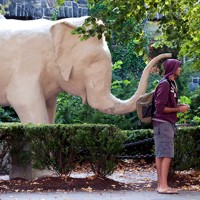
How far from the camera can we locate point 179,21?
8.14m

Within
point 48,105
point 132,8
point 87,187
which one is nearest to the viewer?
point 132,8

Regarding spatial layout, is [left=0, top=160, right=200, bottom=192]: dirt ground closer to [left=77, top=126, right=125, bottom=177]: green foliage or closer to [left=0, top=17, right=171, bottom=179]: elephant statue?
[left=77, top=126, right=125, bottom=177]: green foliage

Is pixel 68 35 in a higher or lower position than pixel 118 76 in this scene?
higher

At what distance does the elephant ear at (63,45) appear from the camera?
10.2 meters

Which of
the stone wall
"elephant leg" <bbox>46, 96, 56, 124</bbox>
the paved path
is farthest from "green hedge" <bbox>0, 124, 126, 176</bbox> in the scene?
the stone wall

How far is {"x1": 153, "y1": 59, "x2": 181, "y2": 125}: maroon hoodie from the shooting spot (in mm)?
7738

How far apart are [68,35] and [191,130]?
8.44 ft

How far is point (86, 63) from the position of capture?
1028 centimetres

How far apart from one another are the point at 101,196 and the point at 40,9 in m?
14.8

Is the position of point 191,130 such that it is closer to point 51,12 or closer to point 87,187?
point 87,187

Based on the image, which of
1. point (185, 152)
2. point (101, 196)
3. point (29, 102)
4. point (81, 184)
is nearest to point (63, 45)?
point (29, 102)

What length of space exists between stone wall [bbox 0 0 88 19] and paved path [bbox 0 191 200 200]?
14139 mm

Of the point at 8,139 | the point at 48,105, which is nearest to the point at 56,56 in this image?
the point at 48,105

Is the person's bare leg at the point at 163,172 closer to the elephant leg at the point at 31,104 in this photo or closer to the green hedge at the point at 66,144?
the green hedge at the point at 66,144
